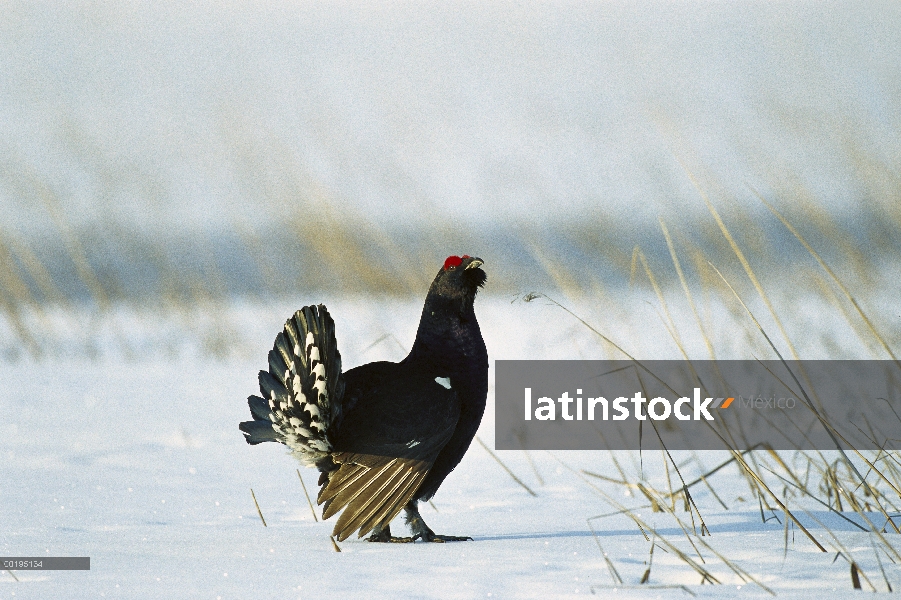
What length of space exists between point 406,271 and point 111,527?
3257 mm

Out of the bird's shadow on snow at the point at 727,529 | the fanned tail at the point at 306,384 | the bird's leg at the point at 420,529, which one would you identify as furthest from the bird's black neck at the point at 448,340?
the bird's shadow on snow at the point at 727,529

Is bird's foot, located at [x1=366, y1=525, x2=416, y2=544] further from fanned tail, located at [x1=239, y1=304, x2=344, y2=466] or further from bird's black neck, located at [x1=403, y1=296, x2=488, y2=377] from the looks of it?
bird's black neck, located at [x1=403, y1=296, x2=488, y2=377]

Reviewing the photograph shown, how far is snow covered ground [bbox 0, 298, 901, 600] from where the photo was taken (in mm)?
2430

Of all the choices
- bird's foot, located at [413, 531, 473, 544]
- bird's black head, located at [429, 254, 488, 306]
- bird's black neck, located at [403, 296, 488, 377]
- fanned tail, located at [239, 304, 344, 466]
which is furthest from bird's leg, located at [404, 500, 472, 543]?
bird's black head, located at [429, 254, 488, 306]

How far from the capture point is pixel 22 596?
7.62ft

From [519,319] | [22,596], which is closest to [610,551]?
[22,596]

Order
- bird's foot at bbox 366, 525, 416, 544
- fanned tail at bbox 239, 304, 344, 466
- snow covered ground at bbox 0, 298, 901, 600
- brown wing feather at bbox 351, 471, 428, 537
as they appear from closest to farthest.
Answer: snow covered ground at bbox 0, 298, 901, 600 → brown wing feather at bbox 351, 471, 428, 537 → fanned tail at bbox 239, 304, 344, 466 → bird's foot at bbox 366, 525, 416, 544

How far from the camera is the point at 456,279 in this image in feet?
10.8

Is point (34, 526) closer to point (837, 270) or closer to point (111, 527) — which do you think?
point (111, 527)

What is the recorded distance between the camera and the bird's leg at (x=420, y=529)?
10.1 feet

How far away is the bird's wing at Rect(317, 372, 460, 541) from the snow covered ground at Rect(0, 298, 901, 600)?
12 centimetres

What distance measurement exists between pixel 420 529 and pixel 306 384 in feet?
2.02

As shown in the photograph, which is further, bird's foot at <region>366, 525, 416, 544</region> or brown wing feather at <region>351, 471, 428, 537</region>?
bird's foot at <region>366, 525, 416, 544</region>

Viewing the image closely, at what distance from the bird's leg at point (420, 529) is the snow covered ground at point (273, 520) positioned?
9 centimetres
